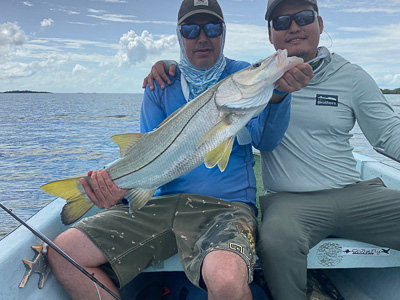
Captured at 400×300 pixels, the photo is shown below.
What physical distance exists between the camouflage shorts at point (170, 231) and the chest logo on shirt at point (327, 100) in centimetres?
110

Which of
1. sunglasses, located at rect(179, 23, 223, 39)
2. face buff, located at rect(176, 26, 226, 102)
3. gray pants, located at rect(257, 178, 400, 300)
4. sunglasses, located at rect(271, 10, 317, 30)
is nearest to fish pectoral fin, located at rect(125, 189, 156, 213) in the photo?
gray pants, located at rect(257, 178, 400, 300)

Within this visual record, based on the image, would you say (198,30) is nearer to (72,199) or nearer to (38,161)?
(72,199)

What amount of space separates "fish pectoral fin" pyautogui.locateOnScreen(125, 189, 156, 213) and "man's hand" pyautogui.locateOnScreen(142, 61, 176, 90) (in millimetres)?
1032

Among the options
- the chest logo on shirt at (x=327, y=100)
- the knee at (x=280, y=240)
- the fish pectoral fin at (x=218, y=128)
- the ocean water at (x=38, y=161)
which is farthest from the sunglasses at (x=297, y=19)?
the ocean water at (x=38, y=161)

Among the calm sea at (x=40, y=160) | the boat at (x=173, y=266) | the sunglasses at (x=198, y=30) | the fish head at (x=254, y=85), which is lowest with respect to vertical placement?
the calm sea at (x=40, y=160)

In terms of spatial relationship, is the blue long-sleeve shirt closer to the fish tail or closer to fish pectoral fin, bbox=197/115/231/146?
fish pectoral fin, bbox=197/115/231/146

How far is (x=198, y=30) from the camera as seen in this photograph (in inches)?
126

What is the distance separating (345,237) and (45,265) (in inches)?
85.4

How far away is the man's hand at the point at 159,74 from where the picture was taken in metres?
3.34

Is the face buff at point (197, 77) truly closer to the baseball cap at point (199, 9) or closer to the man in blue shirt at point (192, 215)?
the man in blue shirt at point (192, 215)

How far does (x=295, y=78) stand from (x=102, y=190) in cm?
145

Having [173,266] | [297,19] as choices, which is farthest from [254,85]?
[173,266]

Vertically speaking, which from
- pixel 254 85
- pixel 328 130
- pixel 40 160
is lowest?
pixel 40 160

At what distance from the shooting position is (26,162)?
13.1 m
